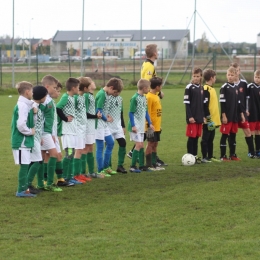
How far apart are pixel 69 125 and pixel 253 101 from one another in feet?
15.2

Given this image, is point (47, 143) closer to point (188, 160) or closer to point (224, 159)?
point (188, 160)

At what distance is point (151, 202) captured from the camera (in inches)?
317

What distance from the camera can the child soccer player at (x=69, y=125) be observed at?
930 centimetres

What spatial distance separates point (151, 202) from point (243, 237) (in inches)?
76.2

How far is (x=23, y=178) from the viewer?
27.4 feet

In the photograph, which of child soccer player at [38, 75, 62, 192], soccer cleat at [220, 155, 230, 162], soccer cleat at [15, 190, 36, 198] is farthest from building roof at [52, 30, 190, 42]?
soccer cleat at [15, 190, 36, 198]

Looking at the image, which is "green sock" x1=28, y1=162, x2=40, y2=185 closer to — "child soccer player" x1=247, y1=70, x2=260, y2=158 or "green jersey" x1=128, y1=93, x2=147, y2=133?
"green jersey" x1=128, y1=93, x2=147, y2=133

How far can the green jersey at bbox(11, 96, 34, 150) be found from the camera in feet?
26.7

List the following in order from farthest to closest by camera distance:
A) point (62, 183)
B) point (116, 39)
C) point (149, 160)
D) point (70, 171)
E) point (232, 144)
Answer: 1. point (116, 39)
2. point (232, 144)
3. point (149, 160)
4. point (70, 171)
5. point (62, 183)

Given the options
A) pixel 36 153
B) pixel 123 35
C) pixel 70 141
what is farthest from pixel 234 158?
pixel 123 35

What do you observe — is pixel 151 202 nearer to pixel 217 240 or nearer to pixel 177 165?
pixel 217 240

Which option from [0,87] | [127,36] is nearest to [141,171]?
[0,87]

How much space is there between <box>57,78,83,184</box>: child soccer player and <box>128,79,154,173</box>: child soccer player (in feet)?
4.14

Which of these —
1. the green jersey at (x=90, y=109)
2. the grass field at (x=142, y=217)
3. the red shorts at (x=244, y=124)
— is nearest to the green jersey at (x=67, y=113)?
the green jersey at (x=90, y=109)
